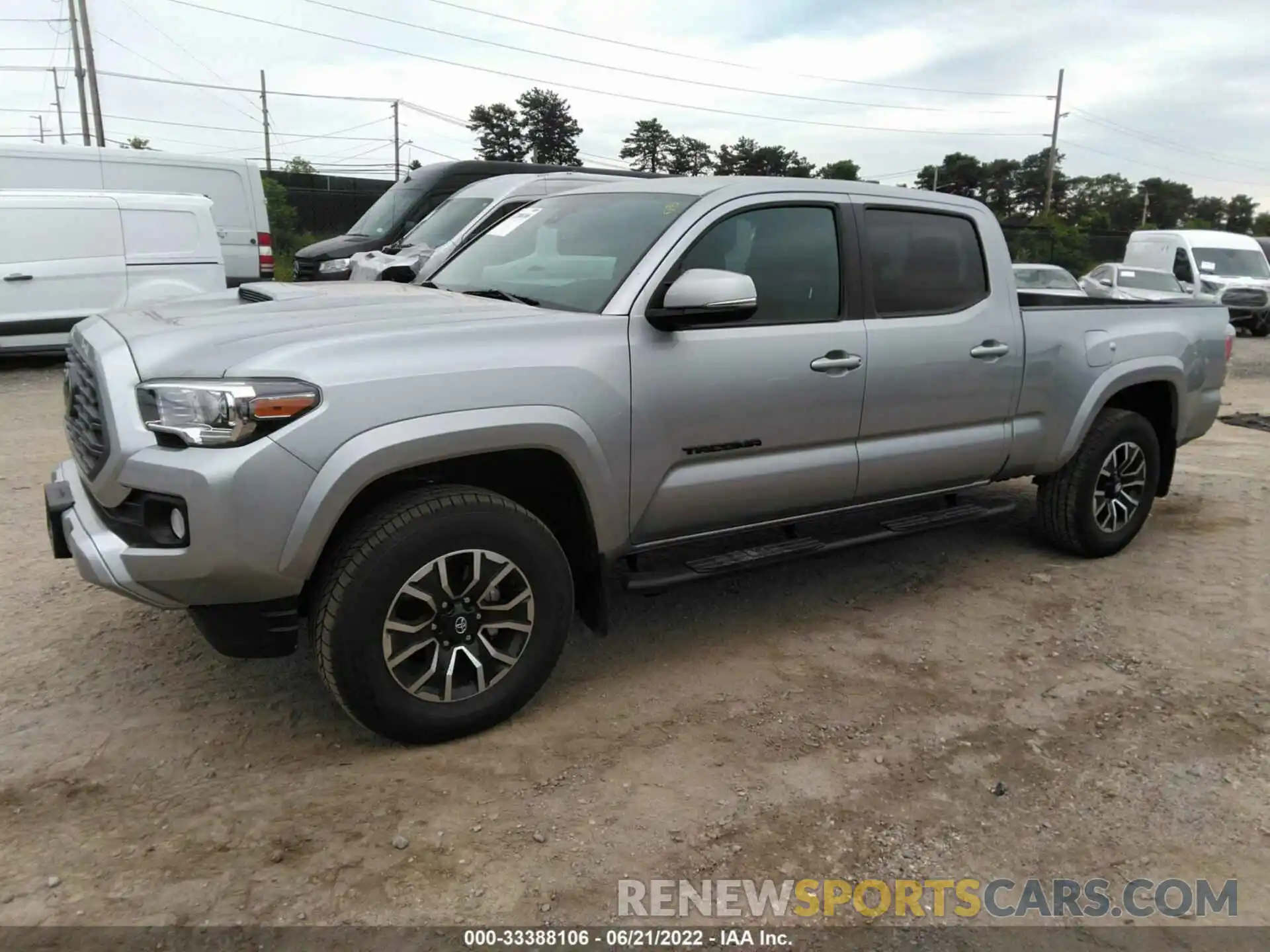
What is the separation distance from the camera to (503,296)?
3.58 m

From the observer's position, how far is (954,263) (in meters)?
4.28

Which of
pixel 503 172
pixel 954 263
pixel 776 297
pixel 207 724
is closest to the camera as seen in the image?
pixel 207 724

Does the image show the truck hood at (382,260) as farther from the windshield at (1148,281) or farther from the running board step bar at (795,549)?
the windshield at (1148,281)

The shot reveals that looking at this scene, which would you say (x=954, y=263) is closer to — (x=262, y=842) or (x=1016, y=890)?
(x=1016, y=890)

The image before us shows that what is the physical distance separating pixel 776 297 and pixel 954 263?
1.13 meters

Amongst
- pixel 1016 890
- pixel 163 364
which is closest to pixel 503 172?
pixel 163 364

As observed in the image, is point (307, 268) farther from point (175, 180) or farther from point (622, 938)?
point (622, 938)

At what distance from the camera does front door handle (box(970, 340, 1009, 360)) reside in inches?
164

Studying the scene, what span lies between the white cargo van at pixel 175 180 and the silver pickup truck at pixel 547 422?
9852mm

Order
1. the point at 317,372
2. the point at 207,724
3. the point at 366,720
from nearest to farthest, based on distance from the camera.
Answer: the point at 317,372, the point at 366,720, the point at 207,724

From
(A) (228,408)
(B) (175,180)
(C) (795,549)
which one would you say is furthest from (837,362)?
(B) (175,180)

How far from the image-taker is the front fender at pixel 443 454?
2.64 meters

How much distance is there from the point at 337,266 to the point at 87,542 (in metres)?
9.39

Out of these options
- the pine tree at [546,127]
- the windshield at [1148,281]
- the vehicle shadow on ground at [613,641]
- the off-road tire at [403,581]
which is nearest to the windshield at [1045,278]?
the windshield at [1148,281]
